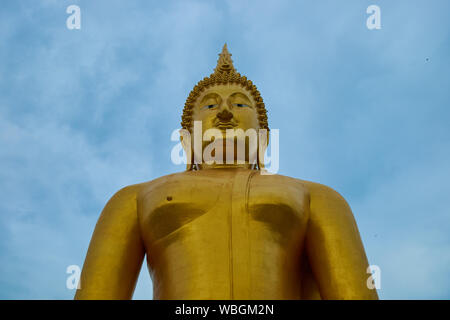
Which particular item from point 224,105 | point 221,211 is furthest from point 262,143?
point 221,211

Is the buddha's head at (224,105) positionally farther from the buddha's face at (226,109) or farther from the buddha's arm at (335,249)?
the buddha's arm at (335,249)

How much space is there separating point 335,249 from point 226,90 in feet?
8.08

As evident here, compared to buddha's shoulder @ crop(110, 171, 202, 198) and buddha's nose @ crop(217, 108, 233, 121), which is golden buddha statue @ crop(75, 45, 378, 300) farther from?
buddha's nose @ crop(217, 108, 233, 121)

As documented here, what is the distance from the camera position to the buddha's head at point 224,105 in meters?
7.01

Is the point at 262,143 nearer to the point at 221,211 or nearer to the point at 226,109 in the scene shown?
the point at 226,109

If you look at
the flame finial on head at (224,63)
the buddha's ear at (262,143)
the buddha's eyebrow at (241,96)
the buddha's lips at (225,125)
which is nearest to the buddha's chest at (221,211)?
the buddha's lips at (225,125)

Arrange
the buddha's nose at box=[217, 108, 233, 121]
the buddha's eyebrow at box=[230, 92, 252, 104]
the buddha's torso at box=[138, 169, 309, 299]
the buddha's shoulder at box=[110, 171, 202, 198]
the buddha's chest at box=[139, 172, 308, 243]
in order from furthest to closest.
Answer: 1. the buddha's eyebrow at box=[230, 92, 252, 104]
2. the buddha's nose at box=[217, 108, 233, 121]
3. the buddha's shoulder at box=[110, 171, 202, 198]
4. the buddha's chest at box=[139, 172, 308, 243]
5. the buddha's torso at box=[138, 169, 309, 299]

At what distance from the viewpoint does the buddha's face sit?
698cm

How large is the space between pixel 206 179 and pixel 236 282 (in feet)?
4.37

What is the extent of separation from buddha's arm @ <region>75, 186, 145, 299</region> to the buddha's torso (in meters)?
0.12

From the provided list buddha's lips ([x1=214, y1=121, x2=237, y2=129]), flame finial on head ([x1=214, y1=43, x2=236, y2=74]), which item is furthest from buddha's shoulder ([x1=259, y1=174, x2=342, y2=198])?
flame finial on head ([x1=214, y1=43, x2=236, y2=74])
